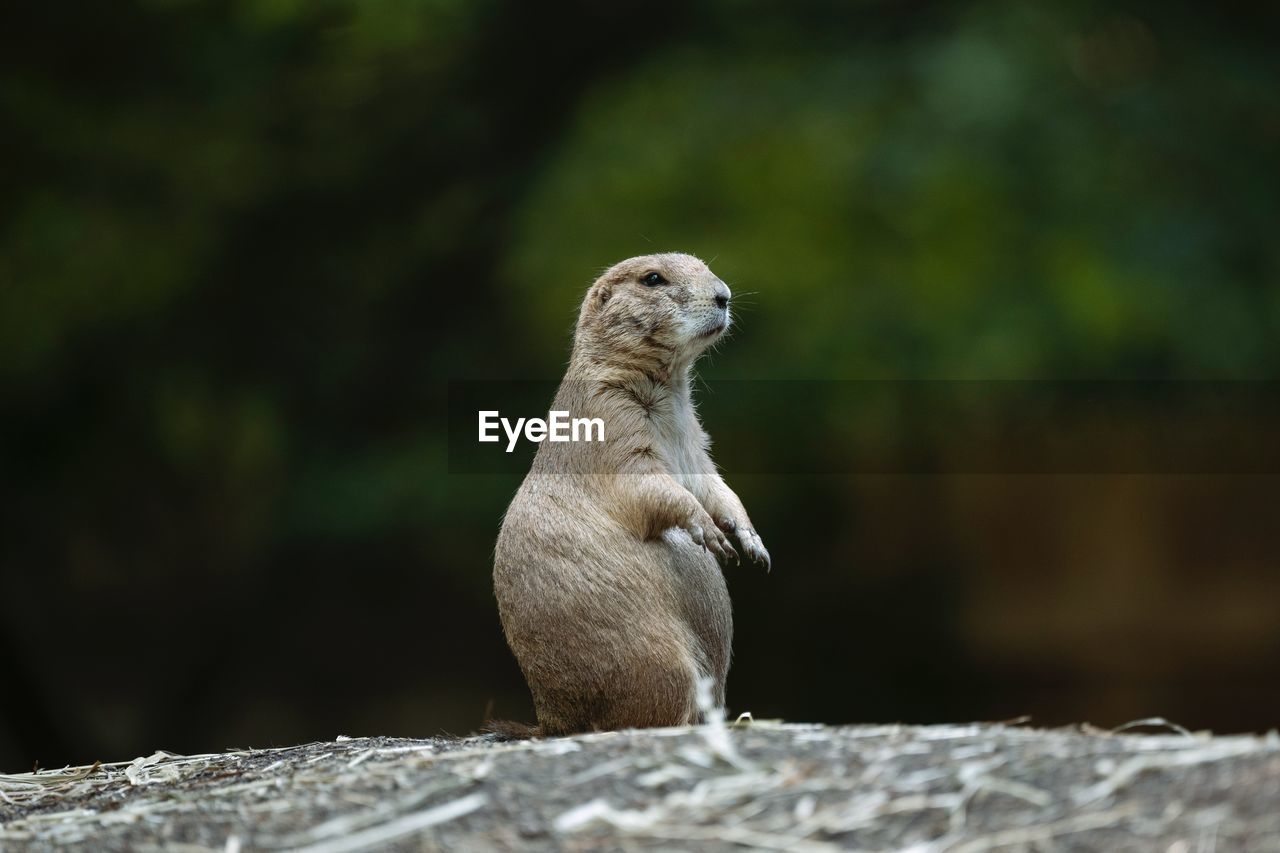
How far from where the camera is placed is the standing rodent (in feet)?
19.3

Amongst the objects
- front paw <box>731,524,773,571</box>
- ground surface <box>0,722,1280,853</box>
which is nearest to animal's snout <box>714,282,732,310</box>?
front paw <box>731,524,773,571</box>

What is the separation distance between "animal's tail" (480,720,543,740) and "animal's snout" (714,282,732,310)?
6.10 ft

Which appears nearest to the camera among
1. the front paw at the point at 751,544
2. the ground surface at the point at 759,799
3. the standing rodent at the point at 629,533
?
the ground surface at the point at 759,799

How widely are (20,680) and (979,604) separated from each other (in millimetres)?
7453

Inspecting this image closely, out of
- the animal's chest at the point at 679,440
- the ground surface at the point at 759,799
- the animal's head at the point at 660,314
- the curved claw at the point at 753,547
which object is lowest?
the ground surface at the point at 759,799

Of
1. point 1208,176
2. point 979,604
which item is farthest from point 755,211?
point 979,604

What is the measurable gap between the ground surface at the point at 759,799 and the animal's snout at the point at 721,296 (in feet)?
7.20

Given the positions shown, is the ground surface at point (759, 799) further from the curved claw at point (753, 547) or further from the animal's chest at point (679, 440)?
the animal's chest at point (679, 440)

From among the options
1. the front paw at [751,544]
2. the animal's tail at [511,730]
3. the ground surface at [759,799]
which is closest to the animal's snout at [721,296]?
the front paw at [751,544]

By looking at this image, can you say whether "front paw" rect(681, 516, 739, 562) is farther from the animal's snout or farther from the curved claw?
the animal's snout

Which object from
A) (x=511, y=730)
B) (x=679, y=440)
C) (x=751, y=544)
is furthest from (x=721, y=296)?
(x=511, y=730)

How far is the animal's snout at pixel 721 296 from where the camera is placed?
6512 millimetres

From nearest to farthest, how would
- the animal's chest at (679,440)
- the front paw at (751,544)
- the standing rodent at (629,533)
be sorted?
the standing rodent at (629,533)
the front paw at (751,544)
the animal's chest at (679,440)

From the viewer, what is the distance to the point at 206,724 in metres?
12.1
